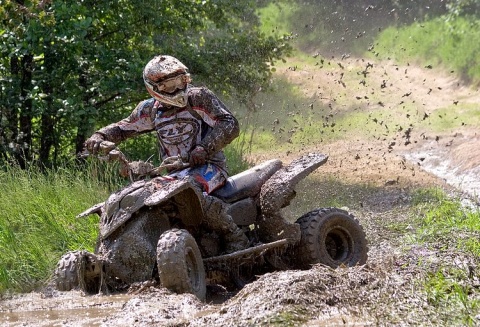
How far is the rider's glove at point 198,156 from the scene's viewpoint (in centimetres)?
746

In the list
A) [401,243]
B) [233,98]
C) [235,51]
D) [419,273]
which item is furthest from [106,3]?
[419,273]

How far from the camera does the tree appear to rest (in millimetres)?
11797

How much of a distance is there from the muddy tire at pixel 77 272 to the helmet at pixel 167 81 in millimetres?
1453

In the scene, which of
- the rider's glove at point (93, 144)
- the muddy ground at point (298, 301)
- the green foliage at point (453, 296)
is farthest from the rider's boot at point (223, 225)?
the green foliage at point (453, 296)

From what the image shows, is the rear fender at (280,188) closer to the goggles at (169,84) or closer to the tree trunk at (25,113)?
the goggles at (169,84)

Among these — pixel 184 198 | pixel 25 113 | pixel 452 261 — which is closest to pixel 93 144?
pixel 184 198

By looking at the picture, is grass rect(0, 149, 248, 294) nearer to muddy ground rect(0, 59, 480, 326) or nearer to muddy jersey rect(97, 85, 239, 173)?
muddy ground rect(0, 59, 480, 326)

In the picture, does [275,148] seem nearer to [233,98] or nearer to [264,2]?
[233,98]

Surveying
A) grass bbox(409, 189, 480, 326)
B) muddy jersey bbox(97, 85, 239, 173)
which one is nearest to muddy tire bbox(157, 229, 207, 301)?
muddy jersey bbox(97, 85, 239, 173)

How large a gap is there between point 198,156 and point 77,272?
133 cm

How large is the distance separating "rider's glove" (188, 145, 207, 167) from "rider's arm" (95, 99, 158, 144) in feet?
1.98

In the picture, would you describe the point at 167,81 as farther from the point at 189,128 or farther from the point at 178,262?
the point at 178,262

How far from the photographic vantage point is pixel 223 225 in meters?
7.48

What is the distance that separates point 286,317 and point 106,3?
8.36 m
